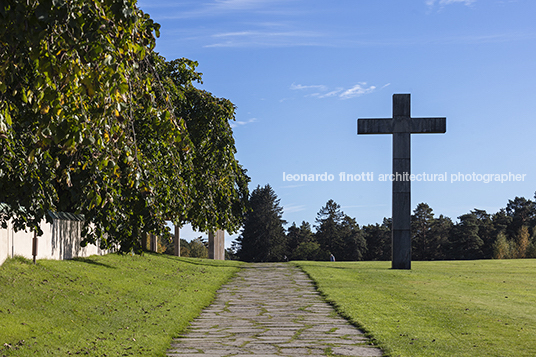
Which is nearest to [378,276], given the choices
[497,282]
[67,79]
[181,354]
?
[497,282]

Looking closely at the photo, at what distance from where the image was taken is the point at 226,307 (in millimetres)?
9711

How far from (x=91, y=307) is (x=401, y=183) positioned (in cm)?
1357

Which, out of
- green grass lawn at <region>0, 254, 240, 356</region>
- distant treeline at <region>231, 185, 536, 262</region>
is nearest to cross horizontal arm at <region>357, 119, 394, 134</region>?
green grass lawn at <region>0, 254, 240, 356</region>

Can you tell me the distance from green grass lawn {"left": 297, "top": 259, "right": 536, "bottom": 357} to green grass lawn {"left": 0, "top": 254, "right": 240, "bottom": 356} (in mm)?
2944

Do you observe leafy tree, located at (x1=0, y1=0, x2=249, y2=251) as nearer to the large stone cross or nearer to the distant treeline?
the large stone cross

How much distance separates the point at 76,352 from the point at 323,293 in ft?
22.1

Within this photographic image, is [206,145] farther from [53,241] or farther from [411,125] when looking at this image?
[411,125]

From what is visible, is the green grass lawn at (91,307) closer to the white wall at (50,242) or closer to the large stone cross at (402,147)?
the white wall at (50,242)

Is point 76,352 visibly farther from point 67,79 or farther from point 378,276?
point 378,276

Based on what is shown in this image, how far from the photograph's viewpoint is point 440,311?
923 cm

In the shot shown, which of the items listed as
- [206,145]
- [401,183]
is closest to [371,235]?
[401,183]

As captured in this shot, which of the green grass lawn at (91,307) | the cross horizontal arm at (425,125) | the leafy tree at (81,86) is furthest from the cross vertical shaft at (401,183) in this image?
the leafy tree at (81,86)

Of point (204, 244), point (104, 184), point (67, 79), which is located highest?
point (67, 79)

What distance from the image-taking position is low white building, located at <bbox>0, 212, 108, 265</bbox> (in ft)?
34.5
